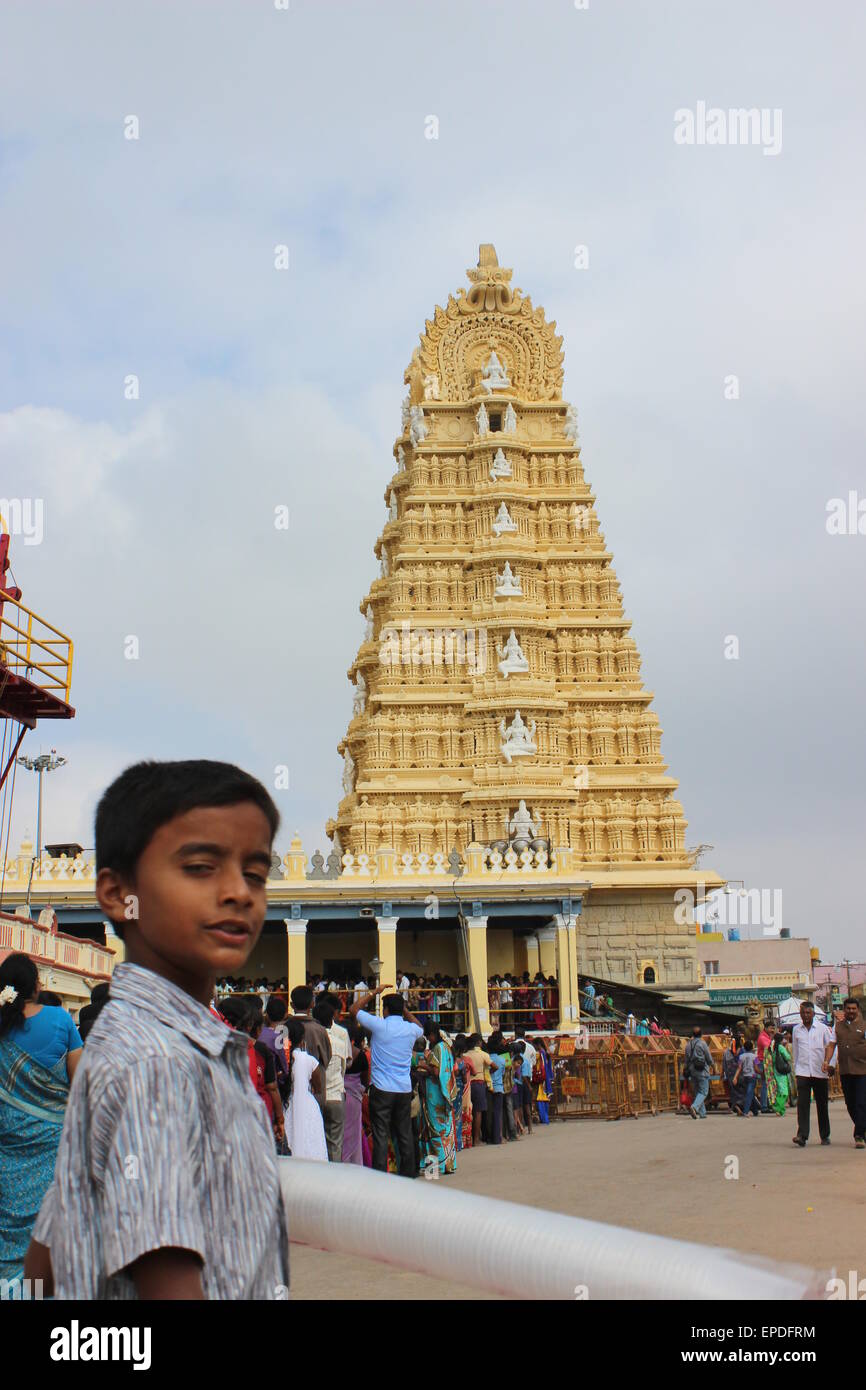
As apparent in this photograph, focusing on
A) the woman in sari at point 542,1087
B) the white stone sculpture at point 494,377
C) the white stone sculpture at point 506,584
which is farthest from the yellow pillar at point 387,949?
the white stone sculpture at point 494,377

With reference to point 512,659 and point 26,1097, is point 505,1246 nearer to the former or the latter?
point 26,1097

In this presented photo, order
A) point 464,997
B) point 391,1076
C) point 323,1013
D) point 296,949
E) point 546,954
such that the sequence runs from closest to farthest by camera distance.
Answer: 1. point 323,1013
2. point 391,1076
3. point 296,949
4. point 464,997
5. point 546,954

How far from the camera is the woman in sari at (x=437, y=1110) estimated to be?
47.2 ft

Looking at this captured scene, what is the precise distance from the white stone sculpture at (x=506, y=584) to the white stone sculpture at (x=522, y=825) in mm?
8044

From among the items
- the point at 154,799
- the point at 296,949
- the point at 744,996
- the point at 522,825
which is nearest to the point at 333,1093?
the point at 154,799

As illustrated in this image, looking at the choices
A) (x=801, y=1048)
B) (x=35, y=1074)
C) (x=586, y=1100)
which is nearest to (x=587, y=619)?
(x=586, y=1100)

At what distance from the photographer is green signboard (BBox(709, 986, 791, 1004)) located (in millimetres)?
45094

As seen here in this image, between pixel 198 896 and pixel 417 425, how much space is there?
4628 centimetres

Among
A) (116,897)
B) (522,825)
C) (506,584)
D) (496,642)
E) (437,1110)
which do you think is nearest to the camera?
(116,897)

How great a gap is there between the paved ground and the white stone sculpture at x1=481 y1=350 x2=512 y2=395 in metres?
32.0

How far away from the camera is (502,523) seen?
4575 centimetres
